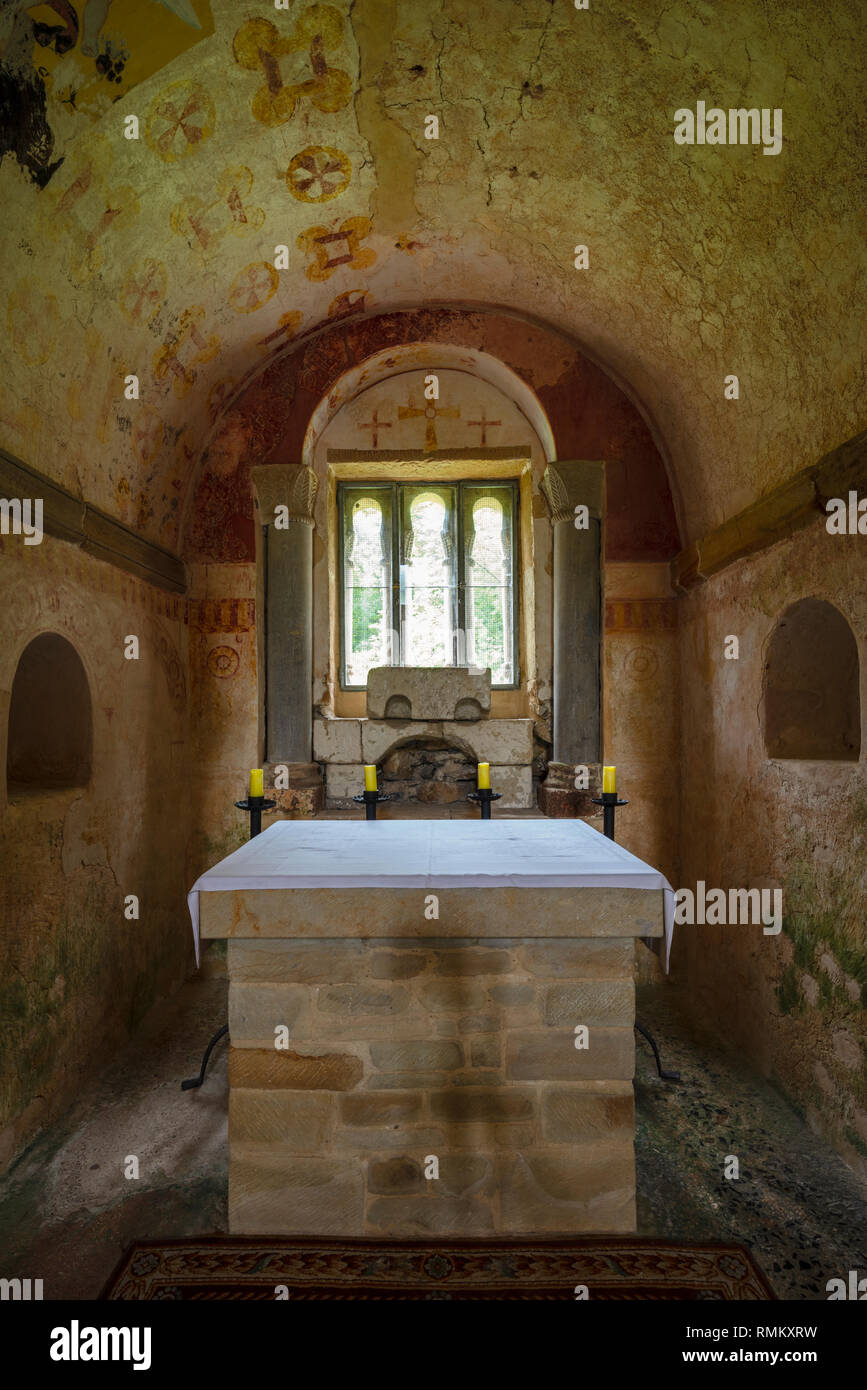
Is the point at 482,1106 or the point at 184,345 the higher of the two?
the point at 184,345

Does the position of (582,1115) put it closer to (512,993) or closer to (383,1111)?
(512,993)

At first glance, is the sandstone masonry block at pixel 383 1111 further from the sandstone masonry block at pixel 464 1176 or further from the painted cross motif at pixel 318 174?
the painted cross motif at pixel 318 174

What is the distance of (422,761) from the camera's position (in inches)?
218

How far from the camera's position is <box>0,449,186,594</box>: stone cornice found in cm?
315

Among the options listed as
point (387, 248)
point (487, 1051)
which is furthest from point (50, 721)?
point (387, 248)

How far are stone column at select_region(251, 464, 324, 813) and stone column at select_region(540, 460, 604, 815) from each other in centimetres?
181

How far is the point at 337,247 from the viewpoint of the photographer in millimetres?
4438

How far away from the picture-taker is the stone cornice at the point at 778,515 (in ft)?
9.77

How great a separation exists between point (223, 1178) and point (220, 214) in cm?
449

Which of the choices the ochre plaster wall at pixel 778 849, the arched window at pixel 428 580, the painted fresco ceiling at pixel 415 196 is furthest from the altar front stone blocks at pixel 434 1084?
the arched window at pixel 428 580

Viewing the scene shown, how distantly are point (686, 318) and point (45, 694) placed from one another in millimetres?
4080

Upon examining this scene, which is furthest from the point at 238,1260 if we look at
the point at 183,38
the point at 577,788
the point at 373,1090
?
the point at 183,38

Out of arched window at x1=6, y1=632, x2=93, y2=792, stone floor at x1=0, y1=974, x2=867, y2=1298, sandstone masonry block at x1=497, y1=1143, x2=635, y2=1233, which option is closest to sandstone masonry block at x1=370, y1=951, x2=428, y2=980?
sandstone masonry block at x1=497, y1=1143, x2=635, y2=1233

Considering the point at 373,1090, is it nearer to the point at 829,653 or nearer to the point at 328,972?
the point at 328,972
